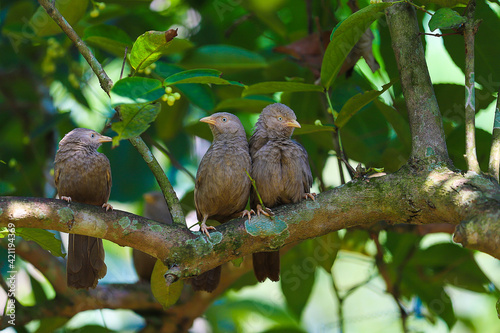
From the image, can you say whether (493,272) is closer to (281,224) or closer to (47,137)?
(281,224)

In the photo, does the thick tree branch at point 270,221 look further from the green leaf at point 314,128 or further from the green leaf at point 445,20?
the green leaf at point 445,20

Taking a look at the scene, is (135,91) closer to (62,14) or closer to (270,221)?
(270,221)

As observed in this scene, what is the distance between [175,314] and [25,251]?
1192mm

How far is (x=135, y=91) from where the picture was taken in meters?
2.12

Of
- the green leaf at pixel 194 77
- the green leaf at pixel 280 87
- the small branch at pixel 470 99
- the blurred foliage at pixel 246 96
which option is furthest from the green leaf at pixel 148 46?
the small branch at pixel 470 99

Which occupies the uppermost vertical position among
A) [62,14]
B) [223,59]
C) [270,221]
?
[62,14]

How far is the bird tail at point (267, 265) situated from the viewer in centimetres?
308

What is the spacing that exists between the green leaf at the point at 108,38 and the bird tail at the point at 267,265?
1470 millimetres

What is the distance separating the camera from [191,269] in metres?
2.41

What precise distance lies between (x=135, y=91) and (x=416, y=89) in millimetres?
1382

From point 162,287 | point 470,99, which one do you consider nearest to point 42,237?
point 162,287

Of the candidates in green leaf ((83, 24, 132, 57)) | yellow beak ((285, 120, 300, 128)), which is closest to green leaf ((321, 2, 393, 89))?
yellow beak ((285, 120, 300, 128))

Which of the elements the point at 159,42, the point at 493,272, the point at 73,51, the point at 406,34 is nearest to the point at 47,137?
the point at 73,51

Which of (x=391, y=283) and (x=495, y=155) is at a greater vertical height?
(x=495, y=155)
